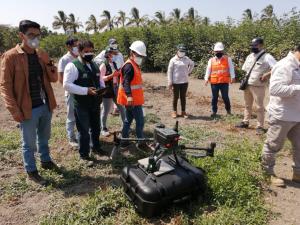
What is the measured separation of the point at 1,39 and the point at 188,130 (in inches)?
1488

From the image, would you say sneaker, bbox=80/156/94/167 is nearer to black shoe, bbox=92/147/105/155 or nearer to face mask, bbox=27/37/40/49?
black shoe, bbox=92/147/105/155

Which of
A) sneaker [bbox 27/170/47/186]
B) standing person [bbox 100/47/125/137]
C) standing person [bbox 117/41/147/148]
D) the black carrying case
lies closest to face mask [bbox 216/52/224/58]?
standing person [bbox 100/47/125/137]

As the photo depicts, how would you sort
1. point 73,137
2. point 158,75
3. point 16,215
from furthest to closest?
1. point 158,75
2. point 73,137
3. point 16,215

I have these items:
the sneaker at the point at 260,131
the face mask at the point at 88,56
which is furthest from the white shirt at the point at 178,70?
the face mask at the point at 88,56

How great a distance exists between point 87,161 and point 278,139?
290 cm

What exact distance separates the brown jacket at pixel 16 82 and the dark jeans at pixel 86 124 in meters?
0.86

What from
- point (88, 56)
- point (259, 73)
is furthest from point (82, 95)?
point (259, 73)

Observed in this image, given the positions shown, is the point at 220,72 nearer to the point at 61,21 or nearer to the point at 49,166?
the point at 49,166

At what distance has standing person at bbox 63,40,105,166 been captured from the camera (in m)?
4.79

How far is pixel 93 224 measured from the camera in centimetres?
367

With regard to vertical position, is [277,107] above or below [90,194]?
above

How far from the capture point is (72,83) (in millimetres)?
4809

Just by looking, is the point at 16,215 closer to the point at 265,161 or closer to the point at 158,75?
the point at 265,161

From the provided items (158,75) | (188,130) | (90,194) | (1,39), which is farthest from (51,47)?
(90,194)
